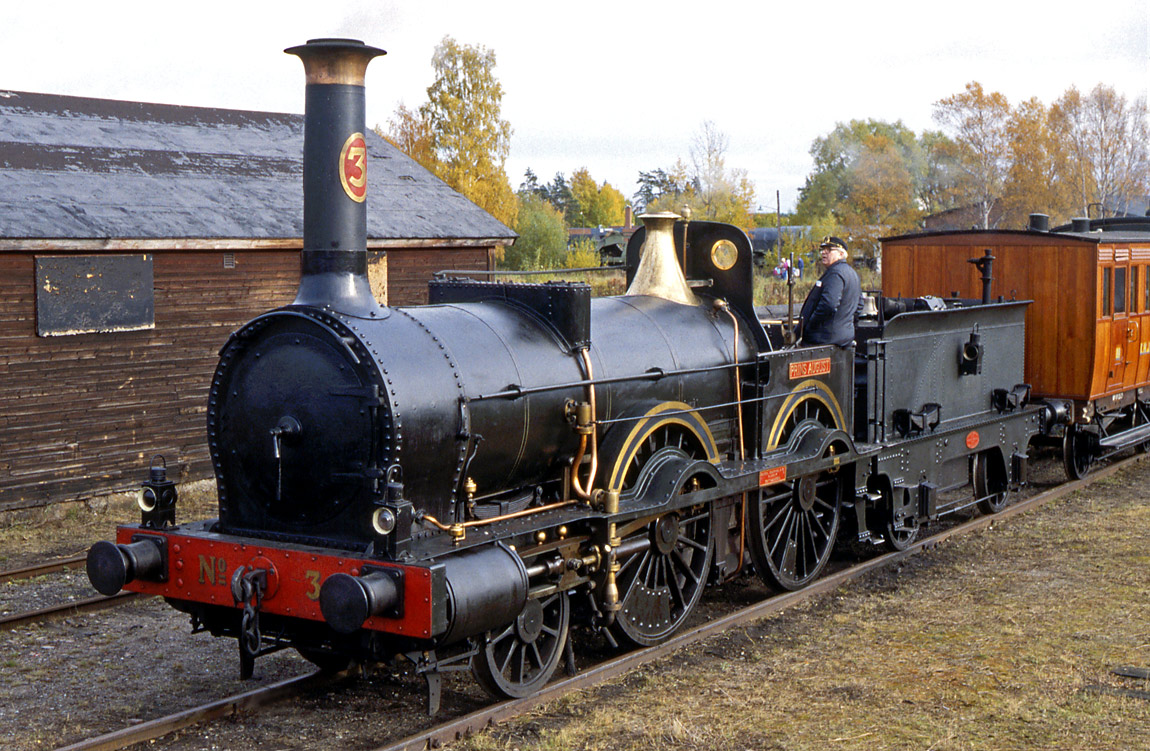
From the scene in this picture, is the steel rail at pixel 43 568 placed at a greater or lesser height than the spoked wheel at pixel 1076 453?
lesser

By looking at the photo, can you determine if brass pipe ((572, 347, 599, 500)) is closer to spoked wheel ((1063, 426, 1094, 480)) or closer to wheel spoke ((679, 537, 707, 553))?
wheel spoke ((679, 537, 707, 553))

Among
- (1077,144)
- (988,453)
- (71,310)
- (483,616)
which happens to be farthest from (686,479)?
(1077,144)

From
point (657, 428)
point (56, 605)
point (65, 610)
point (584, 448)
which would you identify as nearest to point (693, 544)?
point (657, 428)

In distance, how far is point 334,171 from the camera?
19.0 ft

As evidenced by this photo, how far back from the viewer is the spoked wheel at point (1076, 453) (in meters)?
12.9

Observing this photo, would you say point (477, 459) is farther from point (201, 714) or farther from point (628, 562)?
point (201, 714)

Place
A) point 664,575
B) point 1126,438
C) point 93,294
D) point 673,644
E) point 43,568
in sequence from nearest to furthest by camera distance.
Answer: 1. point 673,644
2. point 664,575
3. point 43,568
4. point 93,294
5. point 1126,438

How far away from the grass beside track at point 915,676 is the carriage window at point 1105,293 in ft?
12.8

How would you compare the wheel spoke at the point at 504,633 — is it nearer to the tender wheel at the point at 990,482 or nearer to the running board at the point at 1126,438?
the tender wheel at the point at 990,482

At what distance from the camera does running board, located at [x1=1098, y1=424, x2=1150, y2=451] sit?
13.0 meters

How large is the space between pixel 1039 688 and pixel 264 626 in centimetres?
427

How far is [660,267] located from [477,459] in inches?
97.2

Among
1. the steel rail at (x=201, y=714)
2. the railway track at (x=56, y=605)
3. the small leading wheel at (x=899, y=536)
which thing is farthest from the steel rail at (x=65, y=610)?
the small leading wheel at (x=899, y=536)

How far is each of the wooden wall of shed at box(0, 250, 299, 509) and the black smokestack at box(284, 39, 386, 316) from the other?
6.38 meters
